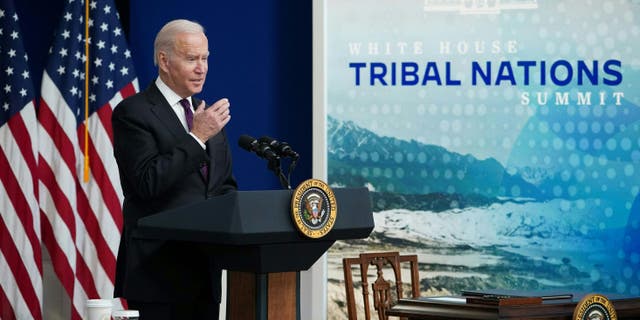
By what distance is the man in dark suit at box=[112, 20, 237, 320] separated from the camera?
2.95m

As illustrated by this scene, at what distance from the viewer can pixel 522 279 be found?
5582mm

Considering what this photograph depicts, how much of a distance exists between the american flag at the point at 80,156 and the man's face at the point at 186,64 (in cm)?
241

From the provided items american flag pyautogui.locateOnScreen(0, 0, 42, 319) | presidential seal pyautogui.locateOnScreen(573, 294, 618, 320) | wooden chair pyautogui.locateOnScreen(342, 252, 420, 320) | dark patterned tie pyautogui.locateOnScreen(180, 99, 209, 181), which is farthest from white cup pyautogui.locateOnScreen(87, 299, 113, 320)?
american flag pyautogui.locateOnScreen(0, 0, 42, 319)

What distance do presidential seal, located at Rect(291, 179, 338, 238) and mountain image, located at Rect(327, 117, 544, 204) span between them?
9.76 ft

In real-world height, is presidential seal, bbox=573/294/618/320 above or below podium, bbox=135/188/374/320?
below

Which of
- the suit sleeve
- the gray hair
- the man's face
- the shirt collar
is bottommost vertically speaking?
the suit sleeve

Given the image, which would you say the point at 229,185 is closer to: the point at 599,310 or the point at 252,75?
the point at 599,310

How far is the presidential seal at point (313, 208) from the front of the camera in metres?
2.59

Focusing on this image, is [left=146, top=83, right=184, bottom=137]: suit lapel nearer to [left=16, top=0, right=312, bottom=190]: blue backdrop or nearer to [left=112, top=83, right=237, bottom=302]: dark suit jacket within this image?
[left=112, top=83, right=237, bottom=302]: dark suit jacket

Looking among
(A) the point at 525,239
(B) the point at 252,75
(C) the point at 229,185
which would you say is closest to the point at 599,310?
(C) the point at 229,185

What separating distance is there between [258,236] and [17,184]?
124 inches

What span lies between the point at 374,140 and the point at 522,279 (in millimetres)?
1080

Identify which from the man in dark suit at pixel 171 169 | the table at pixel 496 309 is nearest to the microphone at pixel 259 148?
the man in dark suit at pixel 171 169

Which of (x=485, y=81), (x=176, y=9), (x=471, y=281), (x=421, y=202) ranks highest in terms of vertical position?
(x=176, y=9)
